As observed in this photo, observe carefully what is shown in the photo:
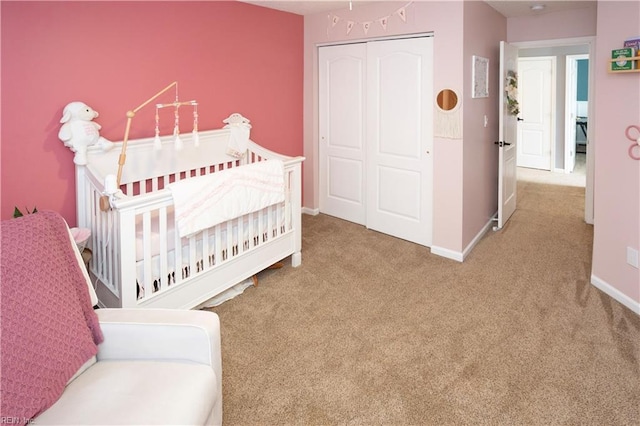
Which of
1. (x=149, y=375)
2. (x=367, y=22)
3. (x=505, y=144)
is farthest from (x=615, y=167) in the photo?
(x=149, y=375)

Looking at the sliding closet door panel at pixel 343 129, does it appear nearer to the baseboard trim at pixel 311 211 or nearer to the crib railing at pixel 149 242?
the baseboard trim at pixel 311 211

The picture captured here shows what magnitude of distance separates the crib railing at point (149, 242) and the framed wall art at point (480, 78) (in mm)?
1690

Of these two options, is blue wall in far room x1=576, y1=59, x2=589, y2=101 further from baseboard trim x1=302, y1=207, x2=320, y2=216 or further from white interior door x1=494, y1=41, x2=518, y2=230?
baseboard trim x1=302, y1=207, x2=320, y2=216

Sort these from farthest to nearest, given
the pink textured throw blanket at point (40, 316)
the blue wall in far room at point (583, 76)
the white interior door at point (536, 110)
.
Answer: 1. the blue wall in far room at point (583, 76)
2. the white interior door at point (536, 110)
3. the pink textured throw blanket at point (40, 316)

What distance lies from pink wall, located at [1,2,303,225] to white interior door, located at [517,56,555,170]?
15.8ft

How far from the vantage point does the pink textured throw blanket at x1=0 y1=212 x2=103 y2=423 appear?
132cm

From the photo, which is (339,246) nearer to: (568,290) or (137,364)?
(568,290)

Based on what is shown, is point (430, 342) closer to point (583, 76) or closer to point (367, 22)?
point (367, 22)

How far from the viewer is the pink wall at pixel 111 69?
2.63m

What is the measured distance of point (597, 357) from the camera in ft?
7.83

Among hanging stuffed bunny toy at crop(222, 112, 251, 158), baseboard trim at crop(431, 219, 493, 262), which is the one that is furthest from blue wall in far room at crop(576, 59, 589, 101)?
hanging stuffed bunny toy at crop(222, 112, 251, 158)

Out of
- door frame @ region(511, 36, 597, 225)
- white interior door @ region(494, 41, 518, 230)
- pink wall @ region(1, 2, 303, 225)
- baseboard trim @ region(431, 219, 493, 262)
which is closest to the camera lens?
pink wall @ region(1, 2, 303, 225)

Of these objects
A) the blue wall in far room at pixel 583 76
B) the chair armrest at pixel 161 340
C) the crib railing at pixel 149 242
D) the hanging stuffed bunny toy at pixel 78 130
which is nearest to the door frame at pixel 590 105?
the crib railing at pixel 149 242

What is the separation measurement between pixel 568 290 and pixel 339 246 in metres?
1.83
